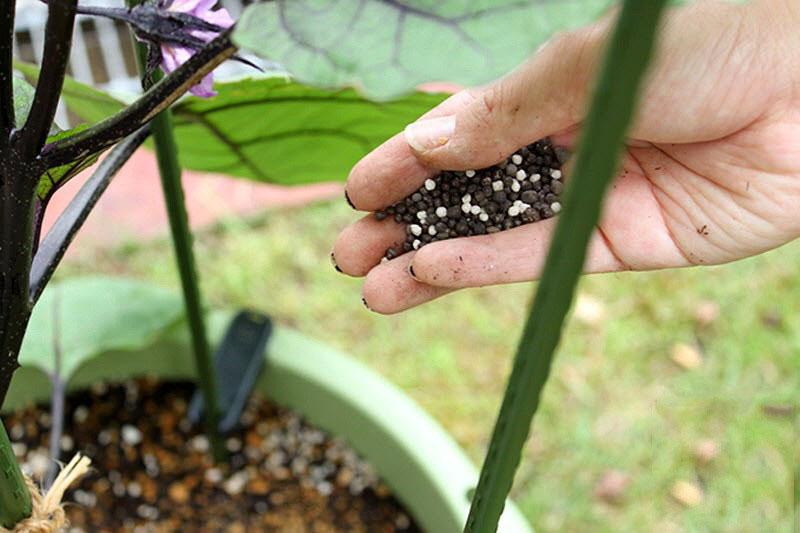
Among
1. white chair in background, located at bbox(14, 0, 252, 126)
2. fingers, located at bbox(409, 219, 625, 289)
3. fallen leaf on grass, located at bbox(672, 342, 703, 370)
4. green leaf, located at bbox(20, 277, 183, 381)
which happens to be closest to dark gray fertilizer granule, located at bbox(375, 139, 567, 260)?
fingers, located at bbox(409, 219, 625, 289)

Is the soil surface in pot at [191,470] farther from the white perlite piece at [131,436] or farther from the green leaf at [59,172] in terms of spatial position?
the green leaf at [59,172]

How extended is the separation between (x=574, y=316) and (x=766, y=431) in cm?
27

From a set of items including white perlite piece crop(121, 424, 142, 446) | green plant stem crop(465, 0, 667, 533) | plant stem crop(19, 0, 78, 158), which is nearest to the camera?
green plant stem crop(465, 0, 667, 533)

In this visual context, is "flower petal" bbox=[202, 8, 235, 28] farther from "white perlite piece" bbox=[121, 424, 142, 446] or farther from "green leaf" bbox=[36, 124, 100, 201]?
"white perlite piece" bbox=[121, 424, 142, 446]

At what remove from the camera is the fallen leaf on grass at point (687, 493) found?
3.31 feet

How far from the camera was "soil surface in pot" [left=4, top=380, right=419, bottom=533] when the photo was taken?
812mm

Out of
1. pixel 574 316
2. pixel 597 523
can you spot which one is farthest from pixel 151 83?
pixel 574 316

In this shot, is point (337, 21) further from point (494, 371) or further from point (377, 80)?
point (494, 371)

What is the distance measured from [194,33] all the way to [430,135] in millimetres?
151

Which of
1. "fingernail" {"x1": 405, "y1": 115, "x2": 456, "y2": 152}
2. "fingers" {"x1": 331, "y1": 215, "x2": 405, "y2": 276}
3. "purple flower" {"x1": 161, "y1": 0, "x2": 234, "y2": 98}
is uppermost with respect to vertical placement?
"purple flower" {"x1": 161, "y1": 0, "x2": 234, "y2": 98}

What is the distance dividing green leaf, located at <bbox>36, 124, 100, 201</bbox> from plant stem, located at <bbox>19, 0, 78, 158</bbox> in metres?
0.04

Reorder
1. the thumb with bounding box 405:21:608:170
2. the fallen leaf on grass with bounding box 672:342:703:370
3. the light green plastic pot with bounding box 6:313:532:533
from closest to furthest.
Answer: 1. the thumb with bounding box 405:21:608:170
2. the light green plastic pot with bounding box 6:313:532:533
3. the fallen leaf on grass with bounding box 672:342:703:370

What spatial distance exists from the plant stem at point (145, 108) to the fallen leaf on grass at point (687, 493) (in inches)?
32.1

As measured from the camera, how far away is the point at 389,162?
52 centimetres
